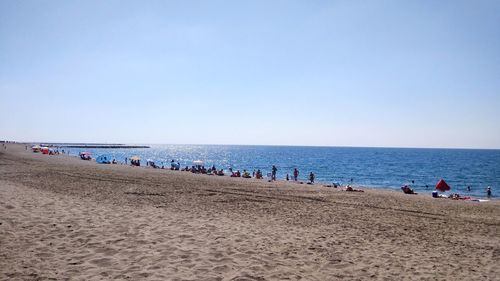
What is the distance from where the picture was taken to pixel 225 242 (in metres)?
8.52

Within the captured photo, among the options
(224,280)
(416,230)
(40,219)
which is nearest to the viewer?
(224,280)

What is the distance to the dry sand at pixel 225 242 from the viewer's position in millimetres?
6516

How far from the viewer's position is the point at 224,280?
603 centimetres

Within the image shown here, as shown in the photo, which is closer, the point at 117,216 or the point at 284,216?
the point at 117,216

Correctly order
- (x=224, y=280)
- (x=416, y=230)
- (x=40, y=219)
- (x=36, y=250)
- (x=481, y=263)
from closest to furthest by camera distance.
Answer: (x=224, y=280)
(x=36, y=250)
(x=481, y=263)
(x=40, y=219)
(x=416, y=230)

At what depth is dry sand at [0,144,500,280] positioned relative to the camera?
21.4ft

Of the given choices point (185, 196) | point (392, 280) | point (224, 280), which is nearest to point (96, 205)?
point (185, 196)

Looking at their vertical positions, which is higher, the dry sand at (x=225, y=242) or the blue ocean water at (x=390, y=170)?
the dry sand at (x=225, y=242)

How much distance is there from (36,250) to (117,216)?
374cm

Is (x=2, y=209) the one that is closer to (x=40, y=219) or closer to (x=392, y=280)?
(x=40, y=219)

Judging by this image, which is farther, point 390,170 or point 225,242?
point 390,170

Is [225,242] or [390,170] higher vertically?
[225,242]

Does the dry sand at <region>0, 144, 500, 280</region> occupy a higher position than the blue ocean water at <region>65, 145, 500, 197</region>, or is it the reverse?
the dry sand at <region>0, 144, 500, 280</region>

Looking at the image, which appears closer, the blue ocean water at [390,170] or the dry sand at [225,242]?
the dry sand at [225,242]
